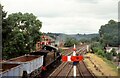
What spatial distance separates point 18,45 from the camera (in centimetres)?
4747

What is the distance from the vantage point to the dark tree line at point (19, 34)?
42250 mm

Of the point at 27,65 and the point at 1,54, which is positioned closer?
the point at 27,65

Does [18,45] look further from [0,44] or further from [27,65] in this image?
[27,65]

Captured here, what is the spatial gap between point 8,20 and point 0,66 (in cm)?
2389

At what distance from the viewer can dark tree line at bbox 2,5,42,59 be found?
42.2 meters

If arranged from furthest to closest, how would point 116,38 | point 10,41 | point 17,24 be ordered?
point 116,38, point 17,24, point 10,41

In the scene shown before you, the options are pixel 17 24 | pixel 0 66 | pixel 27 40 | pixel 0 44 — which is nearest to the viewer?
pixel 0 66

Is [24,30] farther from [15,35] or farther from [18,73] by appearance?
[18,73]

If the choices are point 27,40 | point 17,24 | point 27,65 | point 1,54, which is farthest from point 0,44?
point 27,65

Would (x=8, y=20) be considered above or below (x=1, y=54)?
above

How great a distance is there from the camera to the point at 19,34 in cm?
4778

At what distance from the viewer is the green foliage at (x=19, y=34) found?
42594 mm

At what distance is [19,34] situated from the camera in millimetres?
47781

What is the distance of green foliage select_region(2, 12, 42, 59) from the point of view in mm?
42594
